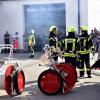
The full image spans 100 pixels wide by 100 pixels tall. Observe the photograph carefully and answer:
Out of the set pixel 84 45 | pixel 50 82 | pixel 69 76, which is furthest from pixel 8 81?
pixel 84 45

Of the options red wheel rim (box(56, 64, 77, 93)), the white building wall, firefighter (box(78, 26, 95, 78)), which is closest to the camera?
red wheel rim (box(56, 64, 77, 93))

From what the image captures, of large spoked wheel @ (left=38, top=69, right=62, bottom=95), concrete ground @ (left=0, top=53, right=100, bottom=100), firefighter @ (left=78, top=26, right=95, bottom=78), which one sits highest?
firefighter @ (left=78, top=26, right=95, bottom=78)

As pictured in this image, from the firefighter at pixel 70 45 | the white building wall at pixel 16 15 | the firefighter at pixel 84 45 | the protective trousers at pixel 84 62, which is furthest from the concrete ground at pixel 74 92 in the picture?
the white building wall at pixel 16 15

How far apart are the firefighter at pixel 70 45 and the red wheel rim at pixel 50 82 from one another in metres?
1.98

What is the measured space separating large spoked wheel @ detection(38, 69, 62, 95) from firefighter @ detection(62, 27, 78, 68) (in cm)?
197

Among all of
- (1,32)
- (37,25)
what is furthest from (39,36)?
(1,32)

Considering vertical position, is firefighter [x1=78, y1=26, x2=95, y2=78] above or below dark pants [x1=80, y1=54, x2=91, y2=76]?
above

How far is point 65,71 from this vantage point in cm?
1002

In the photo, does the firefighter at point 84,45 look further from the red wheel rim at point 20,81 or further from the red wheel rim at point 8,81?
the red wheel rim at point 8,81

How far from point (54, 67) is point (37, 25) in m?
15.2

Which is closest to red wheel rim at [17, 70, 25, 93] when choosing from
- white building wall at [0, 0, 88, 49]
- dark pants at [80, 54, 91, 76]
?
dark pants at [80, 54, 91, 76]

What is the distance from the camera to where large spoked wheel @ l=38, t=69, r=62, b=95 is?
9.68 m

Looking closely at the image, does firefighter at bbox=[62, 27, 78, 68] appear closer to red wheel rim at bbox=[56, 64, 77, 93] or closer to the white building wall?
red wheel rim at bbox=[56, 64, 77, 93]

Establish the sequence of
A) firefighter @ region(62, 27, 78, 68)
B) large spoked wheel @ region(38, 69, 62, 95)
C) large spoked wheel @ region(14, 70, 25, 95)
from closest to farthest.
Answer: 1. large spoked wheel @ region(14, 70, 25, 95)
2. large spoked wheel @ region(38, 69, 62, 95)
3. firefighter @ region(62, 27, 78, 68)
